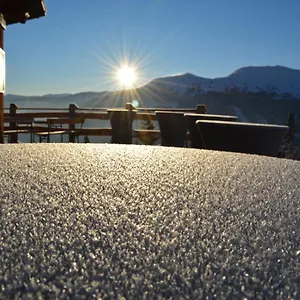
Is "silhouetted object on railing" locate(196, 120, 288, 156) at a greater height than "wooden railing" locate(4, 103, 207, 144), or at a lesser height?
lesser

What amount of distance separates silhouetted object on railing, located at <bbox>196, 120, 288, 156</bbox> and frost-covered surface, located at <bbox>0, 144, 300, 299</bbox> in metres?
1.51

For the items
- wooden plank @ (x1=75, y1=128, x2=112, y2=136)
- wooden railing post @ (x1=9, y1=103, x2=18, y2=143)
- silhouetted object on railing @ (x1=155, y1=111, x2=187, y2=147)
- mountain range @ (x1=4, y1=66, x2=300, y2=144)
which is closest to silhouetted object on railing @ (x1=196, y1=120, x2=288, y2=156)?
silhouetted object on railing @ (x1=155, y1=111, x2=187, y2=147)

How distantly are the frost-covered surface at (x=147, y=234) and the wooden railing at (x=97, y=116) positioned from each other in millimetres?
5197

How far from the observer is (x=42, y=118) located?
8.25 metres

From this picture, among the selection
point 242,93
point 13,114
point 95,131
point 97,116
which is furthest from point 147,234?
point 242,93

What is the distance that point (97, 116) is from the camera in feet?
24.4

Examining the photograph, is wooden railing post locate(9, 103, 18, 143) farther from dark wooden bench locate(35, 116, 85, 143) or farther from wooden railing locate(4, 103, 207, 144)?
dark wooden bench locate(35, 116, 85, 143)

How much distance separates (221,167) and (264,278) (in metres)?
0.64

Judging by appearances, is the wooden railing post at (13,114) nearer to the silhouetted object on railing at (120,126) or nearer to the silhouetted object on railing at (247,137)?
the silhouetted object on railing at (120,126)

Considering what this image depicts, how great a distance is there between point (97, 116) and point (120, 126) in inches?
61.1

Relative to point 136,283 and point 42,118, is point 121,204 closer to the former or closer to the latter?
point 136,283

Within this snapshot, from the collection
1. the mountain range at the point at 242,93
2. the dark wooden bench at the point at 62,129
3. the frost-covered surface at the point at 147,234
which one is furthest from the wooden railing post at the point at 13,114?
the mountain range at the point at 242,93

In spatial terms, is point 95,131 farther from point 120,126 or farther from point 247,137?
point 247,137

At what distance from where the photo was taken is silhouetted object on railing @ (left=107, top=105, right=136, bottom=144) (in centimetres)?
596
